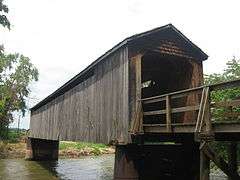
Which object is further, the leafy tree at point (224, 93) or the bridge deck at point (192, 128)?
the leafy tree at point (224, 93)

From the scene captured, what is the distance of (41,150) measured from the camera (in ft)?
124

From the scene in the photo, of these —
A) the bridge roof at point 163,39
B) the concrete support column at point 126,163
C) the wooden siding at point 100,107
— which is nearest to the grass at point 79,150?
the wooden siding at point 100,107

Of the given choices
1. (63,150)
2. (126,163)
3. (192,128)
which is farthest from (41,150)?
(192,128)

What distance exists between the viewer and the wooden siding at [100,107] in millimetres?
14062

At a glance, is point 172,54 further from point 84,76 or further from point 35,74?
point 35,74

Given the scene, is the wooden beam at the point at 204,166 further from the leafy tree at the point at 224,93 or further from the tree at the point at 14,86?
the tree at the point at 14,86

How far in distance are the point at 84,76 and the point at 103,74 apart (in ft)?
11.0

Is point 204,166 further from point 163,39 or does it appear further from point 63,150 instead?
point 63,150

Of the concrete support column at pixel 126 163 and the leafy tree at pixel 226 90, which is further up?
the leafy tree at pixel 226 90

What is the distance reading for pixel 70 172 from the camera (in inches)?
1023

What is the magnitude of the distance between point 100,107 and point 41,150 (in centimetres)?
2329

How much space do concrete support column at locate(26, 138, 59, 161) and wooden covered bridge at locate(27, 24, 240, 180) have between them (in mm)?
18357

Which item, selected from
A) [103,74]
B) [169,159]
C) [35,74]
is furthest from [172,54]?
[35,74]

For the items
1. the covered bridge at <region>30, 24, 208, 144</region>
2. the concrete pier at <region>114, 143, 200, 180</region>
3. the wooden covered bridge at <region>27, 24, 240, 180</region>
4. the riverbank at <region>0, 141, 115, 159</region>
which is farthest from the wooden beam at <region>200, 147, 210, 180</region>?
the riverbank at <region>0, 141, 115, 159</region>
